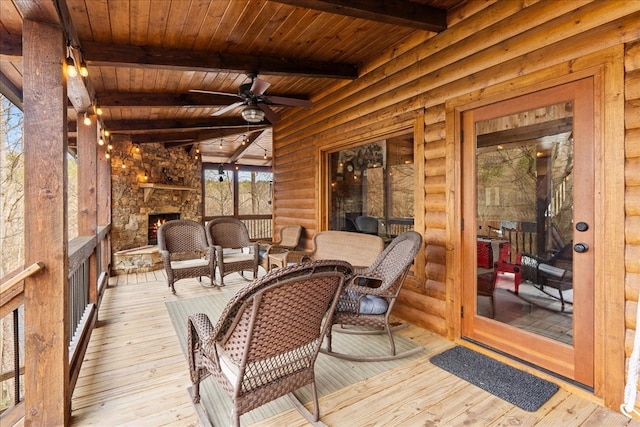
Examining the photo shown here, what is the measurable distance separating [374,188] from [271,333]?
10.4ft

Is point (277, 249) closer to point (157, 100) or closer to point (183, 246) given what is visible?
point (183, 246)

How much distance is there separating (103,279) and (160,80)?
3.13m

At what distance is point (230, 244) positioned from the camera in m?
5.45

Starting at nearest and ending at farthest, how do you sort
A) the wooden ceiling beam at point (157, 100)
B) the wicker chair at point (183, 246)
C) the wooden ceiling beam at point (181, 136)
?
the wooden ceiling beam at point (157, 100) < the wicker chair at point (183, 246) < the wooden ceiling beam at point (181, 136)

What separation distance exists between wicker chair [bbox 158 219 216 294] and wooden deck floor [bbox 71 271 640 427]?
5.50 ft

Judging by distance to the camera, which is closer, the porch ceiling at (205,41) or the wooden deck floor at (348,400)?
the wooden deck floor at (348,400)

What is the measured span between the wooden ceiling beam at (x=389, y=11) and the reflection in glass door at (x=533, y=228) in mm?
927

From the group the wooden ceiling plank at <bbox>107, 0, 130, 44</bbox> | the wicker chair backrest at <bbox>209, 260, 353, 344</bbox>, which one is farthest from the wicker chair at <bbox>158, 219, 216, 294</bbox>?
the wicker chair backrest at <bbox>209, 260, 353, 344</bbox>

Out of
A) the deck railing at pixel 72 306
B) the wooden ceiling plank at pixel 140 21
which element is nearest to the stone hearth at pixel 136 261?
the deck railing at pixel 72 306

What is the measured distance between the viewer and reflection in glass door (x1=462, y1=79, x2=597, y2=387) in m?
2.14

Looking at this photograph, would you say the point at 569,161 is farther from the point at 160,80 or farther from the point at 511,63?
the point at 160,80

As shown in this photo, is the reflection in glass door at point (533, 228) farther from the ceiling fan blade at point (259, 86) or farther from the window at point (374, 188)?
the ceiling fan blade at point (259, 86)

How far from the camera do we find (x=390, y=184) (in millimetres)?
4113

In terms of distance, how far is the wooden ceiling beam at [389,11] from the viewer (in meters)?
2.39
